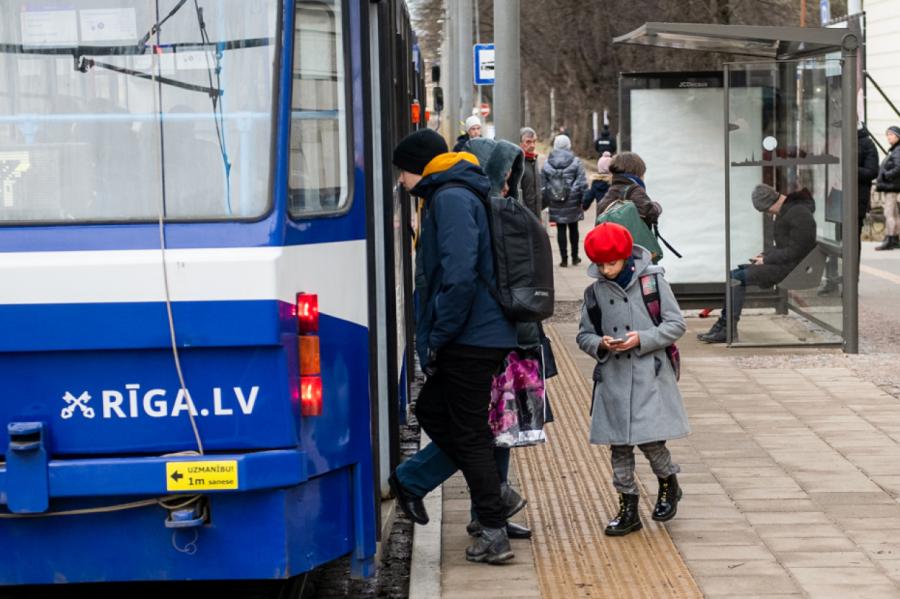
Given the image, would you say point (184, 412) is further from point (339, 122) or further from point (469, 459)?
point (469, 459)

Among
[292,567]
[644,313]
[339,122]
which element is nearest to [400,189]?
[644,313]

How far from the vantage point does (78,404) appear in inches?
185

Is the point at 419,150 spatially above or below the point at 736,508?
above

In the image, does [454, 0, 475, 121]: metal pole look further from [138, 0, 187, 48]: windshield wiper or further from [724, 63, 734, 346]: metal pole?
[138, 0, 187, 48]: windshield wiper

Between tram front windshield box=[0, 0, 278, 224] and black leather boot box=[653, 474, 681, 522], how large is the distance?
8.42ft

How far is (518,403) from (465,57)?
1813 cm

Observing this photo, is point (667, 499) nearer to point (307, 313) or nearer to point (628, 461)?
point (628, 461)

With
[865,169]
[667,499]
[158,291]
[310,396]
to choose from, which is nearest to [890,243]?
[865,169]

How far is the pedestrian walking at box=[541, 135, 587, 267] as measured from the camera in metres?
Answer: 18.7

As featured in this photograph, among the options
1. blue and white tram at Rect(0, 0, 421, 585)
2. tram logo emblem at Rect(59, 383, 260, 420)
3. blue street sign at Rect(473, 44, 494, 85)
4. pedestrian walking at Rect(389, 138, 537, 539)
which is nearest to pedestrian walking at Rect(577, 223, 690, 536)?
pedestrian walking at Rect(389, 138, 537, 539)

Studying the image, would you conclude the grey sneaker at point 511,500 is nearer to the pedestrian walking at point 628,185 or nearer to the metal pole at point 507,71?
the pedestrian walking at point 628,185

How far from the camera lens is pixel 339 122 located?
510 cm

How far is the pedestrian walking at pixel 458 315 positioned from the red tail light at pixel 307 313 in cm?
83

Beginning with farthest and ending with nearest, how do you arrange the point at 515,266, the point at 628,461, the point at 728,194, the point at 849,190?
the point at 728,194 < the point at 849,190 < the point at 628,461 < the point at 515,266
